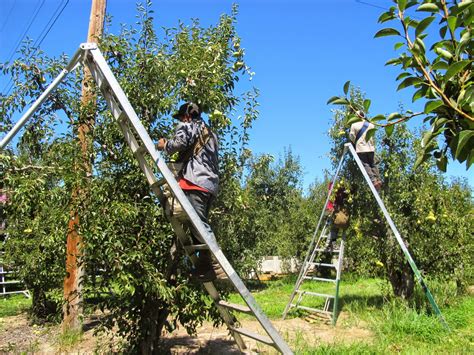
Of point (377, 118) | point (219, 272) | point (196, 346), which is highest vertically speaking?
point (377, 118)

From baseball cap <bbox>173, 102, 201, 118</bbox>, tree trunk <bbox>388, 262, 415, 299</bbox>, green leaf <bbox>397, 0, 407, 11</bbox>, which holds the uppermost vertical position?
baseball cap <bbox>173, 102, 201, 118</bbox>

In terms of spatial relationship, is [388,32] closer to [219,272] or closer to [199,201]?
[199,201]

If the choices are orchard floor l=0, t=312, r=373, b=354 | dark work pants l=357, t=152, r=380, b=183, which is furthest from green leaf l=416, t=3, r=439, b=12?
dark work pants l=357, t=152, r=380, b=183

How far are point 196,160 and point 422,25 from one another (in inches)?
92.4

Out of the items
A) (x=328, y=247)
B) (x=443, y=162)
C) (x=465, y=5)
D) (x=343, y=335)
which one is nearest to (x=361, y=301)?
(x=328, y=247)

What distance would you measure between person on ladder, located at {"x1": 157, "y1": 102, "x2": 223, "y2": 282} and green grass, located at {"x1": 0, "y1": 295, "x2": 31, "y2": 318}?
28.5 ft

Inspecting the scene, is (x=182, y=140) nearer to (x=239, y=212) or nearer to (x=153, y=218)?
(x=153, y=218)

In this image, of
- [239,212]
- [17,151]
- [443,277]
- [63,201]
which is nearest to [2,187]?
[17,151]

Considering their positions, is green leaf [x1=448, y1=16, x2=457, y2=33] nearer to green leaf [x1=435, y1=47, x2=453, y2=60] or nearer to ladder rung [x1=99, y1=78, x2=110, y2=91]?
green leaf [x1=435, y1=47, x2=453, y2=60]

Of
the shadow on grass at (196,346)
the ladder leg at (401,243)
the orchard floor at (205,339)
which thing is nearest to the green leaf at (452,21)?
the orchard floor at (205,339)

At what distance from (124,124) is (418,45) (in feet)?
8.77

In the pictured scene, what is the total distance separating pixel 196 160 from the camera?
3.88 meters

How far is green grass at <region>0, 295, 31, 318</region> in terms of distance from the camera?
1082cm

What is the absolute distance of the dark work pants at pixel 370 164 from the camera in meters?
7.22
